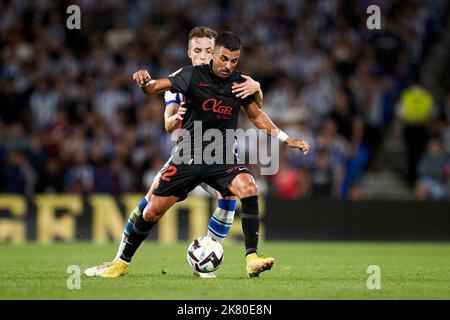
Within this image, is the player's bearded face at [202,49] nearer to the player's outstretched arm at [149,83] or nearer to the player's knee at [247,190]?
the player's outstretched arm at [149,83]

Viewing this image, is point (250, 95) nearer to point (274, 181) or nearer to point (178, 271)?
point (178, 271)

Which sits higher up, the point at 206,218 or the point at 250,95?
the point at 250,95

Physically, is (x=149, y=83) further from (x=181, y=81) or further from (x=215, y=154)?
(x=215, y=154)

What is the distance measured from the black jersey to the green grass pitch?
1.39 metres

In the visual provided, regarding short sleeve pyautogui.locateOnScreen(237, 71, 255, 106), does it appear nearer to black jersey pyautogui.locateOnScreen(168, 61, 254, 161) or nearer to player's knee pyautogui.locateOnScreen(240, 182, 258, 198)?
black jersey pyautogui.locateOnScreen(168, 61, 254, 161)

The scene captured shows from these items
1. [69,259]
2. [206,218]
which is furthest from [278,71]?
[69,259]

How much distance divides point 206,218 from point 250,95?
8.05 meters

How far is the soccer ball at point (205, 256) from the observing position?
376 inches

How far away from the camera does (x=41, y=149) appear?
18.4m

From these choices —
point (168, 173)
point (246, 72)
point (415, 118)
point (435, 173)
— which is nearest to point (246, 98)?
point (168, 173)

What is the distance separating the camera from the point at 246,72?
19.8 metres

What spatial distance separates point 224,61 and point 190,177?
120 centimetres

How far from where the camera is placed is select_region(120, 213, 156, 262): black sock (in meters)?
9.46
